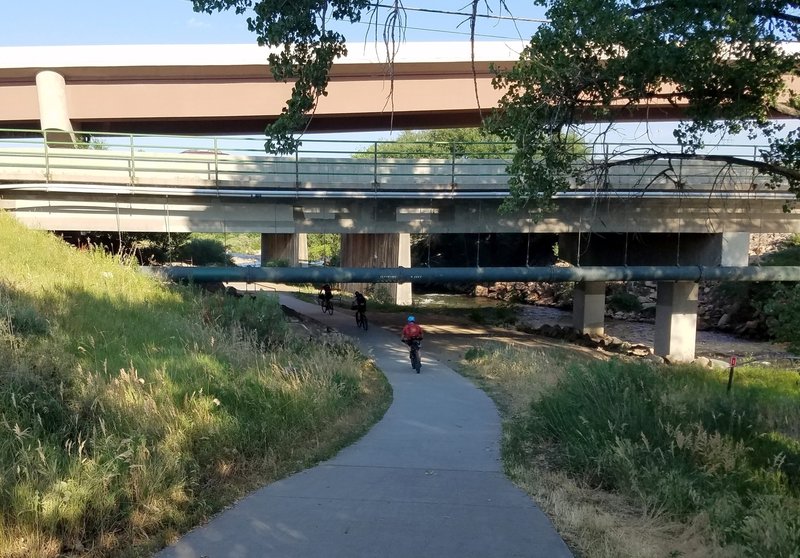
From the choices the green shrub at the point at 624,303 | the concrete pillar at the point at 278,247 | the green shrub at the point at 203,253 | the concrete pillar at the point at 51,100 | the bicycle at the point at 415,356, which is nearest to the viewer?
the bicycle at the point at 415,356

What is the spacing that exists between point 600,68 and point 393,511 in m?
5.84

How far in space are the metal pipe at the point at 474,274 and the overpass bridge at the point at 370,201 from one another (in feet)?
0.28

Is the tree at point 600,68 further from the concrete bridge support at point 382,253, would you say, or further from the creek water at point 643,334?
the concrete bridge support at point 382,253

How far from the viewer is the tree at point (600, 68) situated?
6.21 metres

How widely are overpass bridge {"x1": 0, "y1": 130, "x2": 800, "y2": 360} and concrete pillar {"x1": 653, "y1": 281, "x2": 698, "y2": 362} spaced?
0.16ft

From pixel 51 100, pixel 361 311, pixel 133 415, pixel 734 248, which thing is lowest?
pixel 361 311

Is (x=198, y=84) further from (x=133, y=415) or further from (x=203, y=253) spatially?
(x=133, y=415)

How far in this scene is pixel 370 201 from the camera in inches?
815

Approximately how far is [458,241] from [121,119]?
25253 millimetres

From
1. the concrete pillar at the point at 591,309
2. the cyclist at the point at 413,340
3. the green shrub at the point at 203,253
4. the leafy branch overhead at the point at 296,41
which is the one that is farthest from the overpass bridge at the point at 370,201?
the green shrub at the point at 203,253

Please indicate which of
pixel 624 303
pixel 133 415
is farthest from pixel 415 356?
pixel 624 303

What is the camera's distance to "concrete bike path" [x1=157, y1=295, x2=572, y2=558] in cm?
416

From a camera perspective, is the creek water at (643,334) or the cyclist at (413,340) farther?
the creek water at (643,334)

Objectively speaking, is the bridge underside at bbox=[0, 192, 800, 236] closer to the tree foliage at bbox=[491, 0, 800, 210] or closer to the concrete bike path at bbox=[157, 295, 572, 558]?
the tree foliage at bbox=[491, 0, 800, 210]
